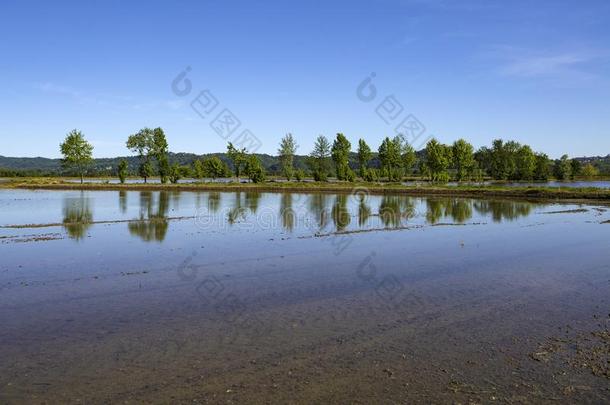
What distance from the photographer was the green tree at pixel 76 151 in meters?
→ 105

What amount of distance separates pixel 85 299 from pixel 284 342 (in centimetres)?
700

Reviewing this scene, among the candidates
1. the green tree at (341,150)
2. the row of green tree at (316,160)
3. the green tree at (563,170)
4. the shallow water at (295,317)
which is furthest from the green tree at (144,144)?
the green tree at (563,170)

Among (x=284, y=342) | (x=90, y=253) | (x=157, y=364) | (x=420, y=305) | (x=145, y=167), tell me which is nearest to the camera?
(x=157, y=364)

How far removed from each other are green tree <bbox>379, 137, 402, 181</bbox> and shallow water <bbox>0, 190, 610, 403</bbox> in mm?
88786

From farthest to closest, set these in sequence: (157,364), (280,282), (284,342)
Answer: (280,282) → (284,342) → (157,364)

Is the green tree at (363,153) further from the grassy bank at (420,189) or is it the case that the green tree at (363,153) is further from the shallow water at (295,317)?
the shallow water at (295,317)

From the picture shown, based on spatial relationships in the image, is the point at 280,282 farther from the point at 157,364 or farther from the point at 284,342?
the point at 157,364

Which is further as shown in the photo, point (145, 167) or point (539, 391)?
point (145, 167)

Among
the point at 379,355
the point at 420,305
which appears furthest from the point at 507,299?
the point at 379,355

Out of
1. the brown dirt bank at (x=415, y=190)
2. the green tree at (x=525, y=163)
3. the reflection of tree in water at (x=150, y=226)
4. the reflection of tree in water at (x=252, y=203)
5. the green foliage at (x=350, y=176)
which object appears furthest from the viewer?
the green tree at (x=525, y=163)

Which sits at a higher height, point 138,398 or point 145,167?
point 145,167

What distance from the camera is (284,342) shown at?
10.8 metres

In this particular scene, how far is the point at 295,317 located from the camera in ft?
41.3

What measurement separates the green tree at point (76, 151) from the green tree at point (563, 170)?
139 m
